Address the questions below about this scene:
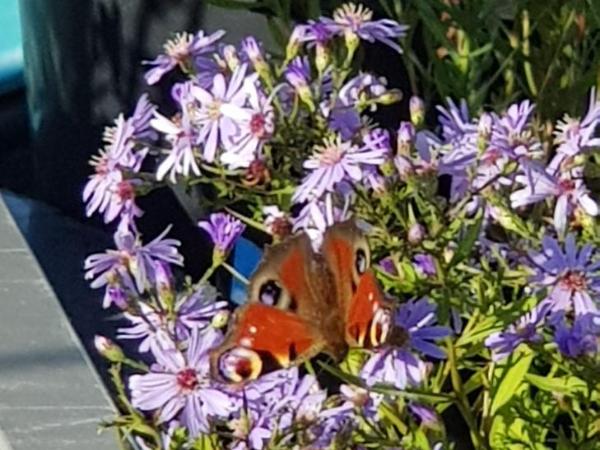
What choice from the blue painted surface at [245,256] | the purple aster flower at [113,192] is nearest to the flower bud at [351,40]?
the purple aster flower at [113,192]

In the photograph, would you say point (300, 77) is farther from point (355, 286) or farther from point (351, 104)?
point (355, 286)

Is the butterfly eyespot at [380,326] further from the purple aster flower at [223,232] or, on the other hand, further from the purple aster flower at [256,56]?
the purple aster flower at [256,56]

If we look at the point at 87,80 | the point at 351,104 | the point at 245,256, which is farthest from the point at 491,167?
the point at 87,80

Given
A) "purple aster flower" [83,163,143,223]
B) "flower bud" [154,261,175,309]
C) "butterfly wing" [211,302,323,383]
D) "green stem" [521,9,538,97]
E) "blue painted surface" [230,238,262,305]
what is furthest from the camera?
"blue painted surface" [230,238,262,305]

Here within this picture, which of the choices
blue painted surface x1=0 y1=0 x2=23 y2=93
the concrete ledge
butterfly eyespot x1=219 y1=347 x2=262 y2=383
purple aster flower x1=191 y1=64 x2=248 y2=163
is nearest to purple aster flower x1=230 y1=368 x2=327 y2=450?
butterfly eyespot x1=219 y1=347 x2=262 y2=383

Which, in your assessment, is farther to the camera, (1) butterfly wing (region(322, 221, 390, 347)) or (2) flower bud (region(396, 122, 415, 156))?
(2) flower bud (region(396, 122, 415, 156))

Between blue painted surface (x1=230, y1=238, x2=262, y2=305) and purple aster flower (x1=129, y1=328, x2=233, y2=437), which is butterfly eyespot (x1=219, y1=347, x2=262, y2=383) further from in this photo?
blue painted surface (x1=230, y1=238, x2=262, y2=305)
